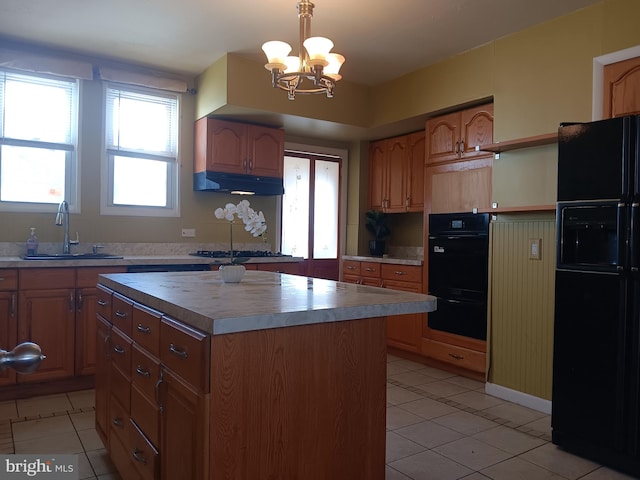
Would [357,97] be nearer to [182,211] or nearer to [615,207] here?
[182,211]

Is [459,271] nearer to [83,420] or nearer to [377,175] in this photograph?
[377,175]

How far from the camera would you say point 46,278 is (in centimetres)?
347

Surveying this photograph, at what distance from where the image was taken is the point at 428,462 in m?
2.51

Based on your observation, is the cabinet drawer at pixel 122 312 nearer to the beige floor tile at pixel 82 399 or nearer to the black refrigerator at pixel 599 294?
the beige floor tile at pixel 82 399

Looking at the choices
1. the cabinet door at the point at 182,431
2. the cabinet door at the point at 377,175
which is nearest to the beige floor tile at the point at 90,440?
the cabinet door at the point at 182,431

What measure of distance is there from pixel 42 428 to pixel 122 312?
1271 millimetres

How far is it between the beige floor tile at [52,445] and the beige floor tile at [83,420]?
127mm

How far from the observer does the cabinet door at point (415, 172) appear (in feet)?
16.0

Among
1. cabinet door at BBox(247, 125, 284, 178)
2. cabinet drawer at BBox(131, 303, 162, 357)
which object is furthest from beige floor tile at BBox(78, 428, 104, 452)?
cabinet door at BBox(247, 125, 284, 178)

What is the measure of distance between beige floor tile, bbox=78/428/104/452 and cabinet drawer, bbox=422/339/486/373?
272 cm

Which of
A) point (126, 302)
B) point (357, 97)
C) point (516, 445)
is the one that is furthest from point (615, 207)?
point (357, 97)

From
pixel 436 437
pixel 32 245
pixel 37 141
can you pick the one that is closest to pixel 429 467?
pixel 436 437

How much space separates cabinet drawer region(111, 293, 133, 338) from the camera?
209cm

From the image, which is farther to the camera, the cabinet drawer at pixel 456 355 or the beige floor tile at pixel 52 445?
the cabinet drawer at pixel 456 355
